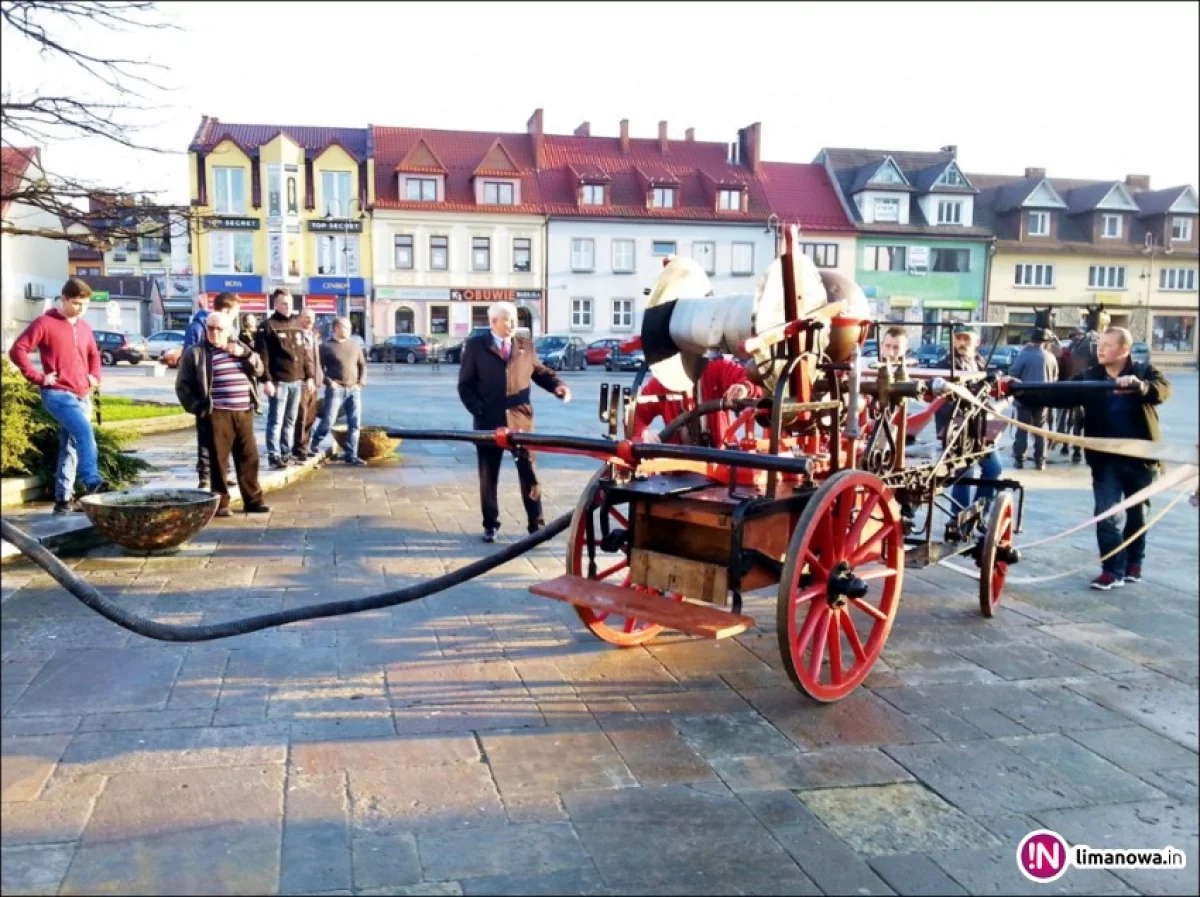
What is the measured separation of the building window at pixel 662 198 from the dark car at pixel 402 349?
42.8ft

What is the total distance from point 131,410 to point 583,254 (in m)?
31.6

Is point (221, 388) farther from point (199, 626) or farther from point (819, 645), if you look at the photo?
point (819, 645)

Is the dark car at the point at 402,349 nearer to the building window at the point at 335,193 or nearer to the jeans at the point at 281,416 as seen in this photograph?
the jeans at the point at 281,416

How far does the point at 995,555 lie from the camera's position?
6086 millimetres

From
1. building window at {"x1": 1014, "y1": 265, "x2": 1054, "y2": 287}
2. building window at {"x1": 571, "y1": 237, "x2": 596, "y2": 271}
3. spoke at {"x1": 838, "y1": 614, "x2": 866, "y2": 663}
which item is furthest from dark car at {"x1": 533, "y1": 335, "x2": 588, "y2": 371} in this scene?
spoke at {"x1": 838, "y1": 614, "x2": 866, "y2": 663}

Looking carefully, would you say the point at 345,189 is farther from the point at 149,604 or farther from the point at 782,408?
the point at 782,408

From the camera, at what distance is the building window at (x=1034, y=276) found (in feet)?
157

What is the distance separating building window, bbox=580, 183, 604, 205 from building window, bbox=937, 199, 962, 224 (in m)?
16.3

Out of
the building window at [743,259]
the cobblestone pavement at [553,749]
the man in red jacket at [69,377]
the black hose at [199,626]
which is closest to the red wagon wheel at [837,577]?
the cobblestone pavement at [553,749]

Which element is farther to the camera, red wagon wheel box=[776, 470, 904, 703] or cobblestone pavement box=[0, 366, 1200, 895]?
red wagon wheel box=[776, 470, 904, 703]

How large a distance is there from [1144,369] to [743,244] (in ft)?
133

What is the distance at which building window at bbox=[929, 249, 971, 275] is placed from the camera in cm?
4756

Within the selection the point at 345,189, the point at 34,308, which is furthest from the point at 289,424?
the point at 34,308

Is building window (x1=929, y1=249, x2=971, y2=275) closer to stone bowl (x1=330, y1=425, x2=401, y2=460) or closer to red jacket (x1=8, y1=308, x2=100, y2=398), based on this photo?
stone bowl (x1=330, y1=425, x2=401, y2=460)
